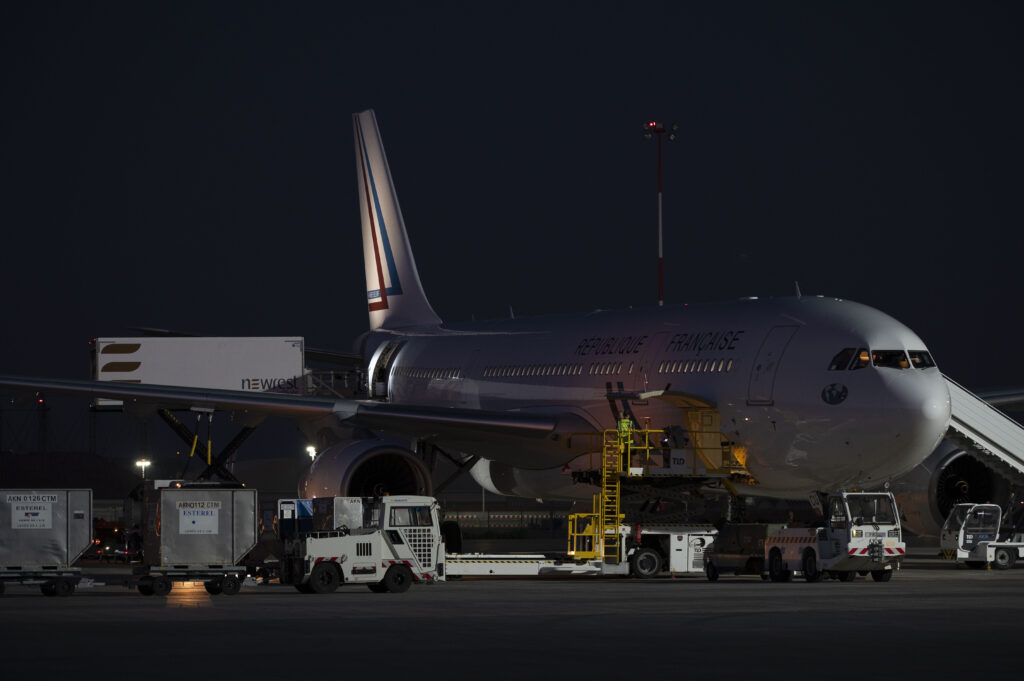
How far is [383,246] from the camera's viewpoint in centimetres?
4172

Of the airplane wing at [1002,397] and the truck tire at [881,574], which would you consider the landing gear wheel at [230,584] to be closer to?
the truck tire at [881,574]

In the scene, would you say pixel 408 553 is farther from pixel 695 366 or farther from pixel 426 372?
pixel 426 372

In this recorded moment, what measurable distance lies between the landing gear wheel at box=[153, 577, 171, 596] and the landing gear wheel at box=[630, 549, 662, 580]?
7.27m

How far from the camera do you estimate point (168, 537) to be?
78.3 feet

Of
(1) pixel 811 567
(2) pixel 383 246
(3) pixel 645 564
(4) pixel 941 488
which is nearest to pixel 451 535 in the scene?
(3) pixel 645 564

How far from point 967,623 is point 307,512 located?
1455 centimetres

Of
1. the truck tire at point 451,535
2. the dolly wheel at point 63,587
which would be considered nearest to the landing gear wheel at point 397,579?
the dolly wheel at point 63,587

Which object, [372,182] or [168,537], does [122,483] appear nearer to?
[372,182]

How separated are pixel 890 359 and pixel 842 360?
2.27ft

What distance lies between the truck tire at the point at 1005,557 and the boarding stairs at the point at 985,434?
1.21m

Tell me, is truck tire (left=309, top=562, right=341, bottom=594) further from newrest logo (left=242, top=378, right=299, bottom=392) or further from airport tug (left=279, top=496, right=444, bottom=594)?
newrest logo (left=242, top=378, right=299, bottom=392)

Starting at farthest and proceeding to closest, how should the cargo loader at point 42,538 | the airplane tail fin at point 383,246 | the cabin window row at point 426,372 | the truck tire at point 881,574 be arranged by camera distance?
the airplane tail fin at point 383,246
the cabin window row at point 426,372
the truck tire at point 881,574
the cargo loader at point 42,538

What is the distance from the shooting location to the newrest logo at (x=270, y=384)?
137 feet

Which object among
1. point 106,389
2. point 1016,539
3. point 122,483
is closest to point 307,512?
point 106,389
